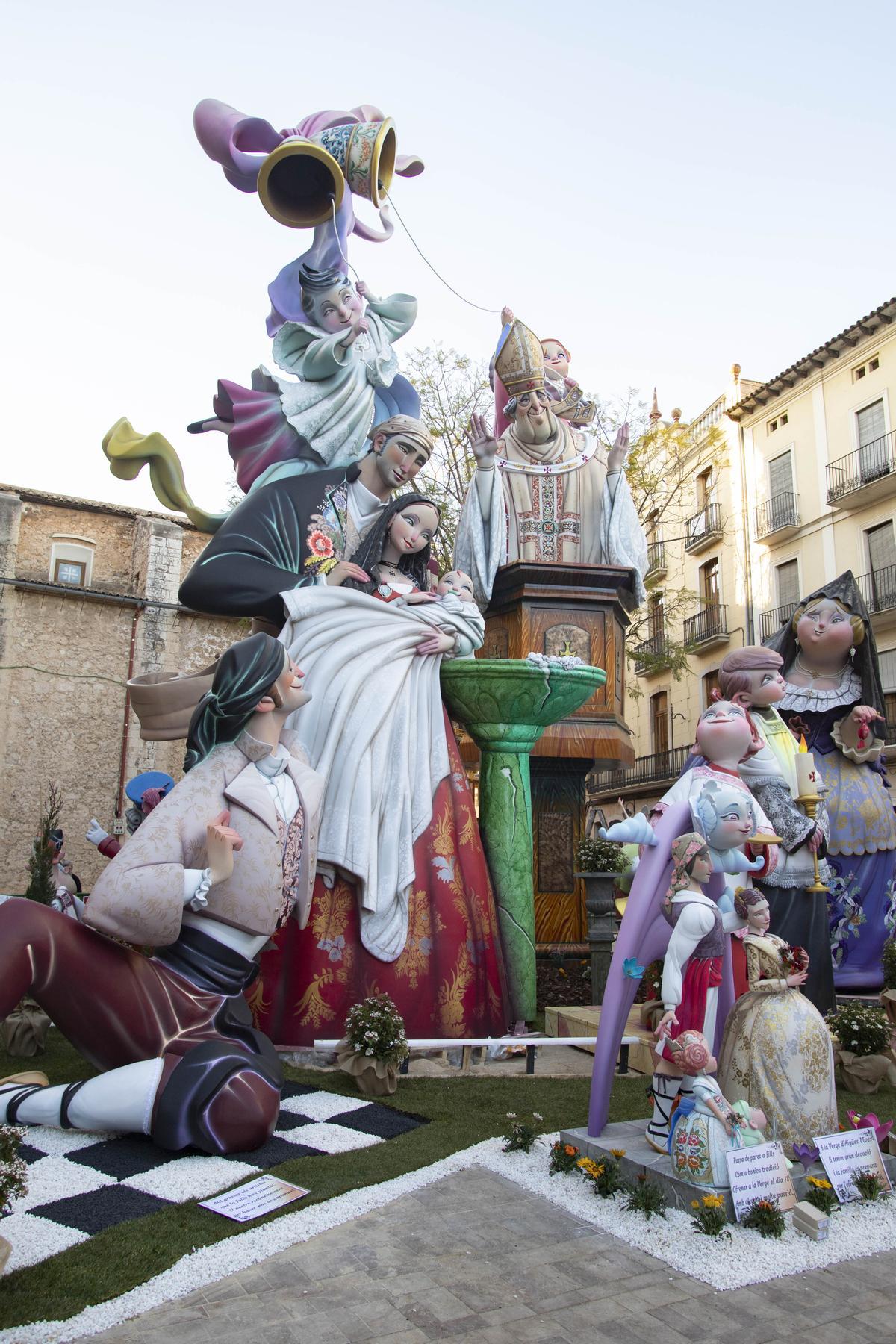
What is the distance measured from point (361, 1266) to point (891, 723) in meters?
18.8

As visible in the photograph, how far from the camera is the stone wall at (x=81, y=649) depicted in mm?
19688

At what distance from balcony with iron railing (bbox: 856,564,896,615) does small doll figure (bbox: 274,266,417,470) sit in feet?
51.5

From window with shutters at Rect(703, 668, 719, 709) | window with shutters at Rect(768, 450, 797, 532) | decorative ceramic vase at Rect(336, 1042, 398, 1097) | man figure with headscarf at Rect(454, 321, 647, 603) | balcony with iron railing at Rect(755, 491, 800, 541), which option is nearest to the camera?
decorative ceramic vase at Rect(336, 1042, 398, 1097)

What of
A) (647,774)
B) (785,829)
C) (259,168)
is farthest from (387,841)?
(647,774)

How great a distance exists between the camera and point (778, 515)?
2381 centimetres

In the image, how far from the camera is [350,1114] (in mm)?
4340

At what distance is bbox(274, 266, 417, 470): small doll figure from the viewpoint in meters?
6.84

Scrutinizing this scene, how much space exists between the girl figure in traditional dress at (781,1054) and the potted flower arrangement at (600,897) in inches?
129

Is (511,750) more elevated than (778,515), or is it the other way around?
(778,515)

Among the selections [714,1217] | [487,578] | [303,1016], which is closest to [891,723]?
[487,578]

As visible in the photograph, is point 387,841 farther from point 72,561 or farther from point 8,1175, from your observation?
point 72,561

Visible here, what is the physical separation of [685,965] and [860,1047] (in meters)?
2.00

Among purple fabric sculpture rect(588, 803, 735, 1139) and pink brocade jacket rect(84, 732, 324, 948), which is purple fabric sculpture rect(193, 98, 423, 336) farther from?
purple fabric sculpture rect(588, 803, 735, 1139)

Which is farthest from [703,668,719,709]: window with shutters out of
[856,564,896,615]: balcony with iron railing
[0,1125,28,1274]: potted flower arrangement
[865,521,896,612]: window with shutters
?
[0,1125,28,1274]: potted flower arrangement
